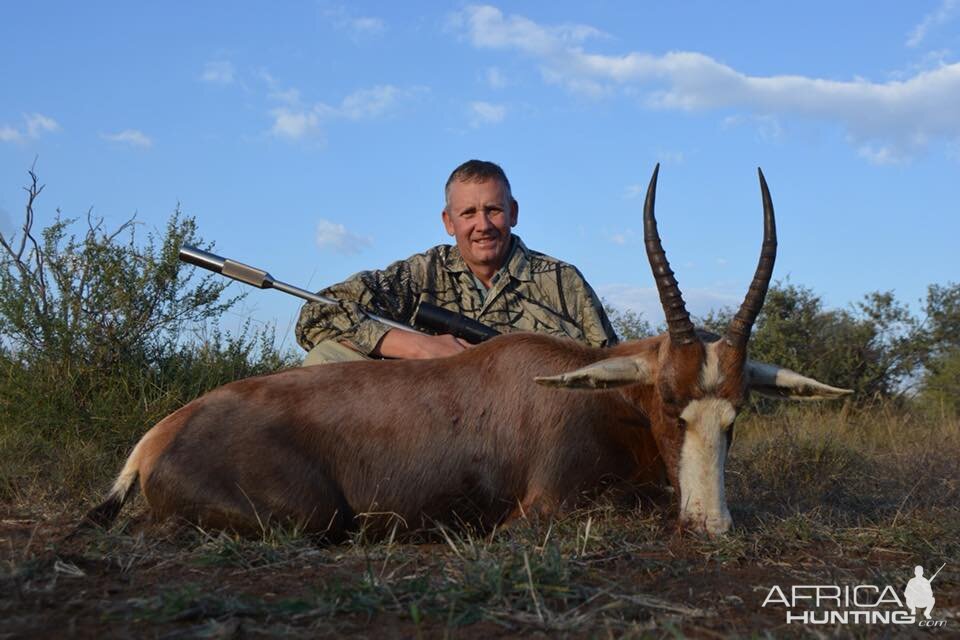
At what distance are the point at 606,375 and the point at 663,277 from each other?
0.56m

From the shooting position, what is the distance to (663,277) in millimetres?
4672

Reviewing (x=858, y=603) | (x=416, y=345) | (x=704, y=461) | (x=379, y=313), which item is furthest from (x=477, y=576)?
(x=379, y=313)

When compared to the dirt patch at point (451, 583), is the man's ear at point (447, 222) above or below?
above

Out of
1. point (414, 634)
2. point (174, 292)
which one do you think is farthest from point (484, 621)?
point (174, 292)

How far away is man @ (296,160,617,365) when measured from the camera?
6672 mm

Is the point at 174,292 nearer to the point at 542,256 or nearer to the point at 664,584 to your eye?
the point at 542,256

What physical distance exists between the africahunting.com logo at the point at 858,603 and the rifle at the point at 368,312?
2.85m

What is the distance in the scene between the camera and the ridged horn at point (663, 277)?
14.8ft

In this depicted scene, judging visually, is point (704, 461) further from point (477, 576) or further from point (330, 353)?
point (330, 353)

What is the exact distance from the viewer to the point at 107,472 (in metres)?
6.26

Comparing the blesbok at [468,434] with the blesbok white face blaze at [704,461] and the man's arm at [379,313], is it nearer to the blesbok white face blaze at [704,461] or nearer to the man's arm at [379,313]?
the blesbok white face blaze at [704,461]

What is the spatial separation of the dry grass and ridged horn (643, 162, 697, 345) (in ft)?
2.94

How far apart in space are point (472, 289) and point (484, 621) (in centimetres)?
420

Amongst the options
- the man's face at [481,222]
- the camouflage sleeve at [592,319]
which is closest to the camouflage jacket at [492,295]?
the camouflage sleeve at [592,319]
